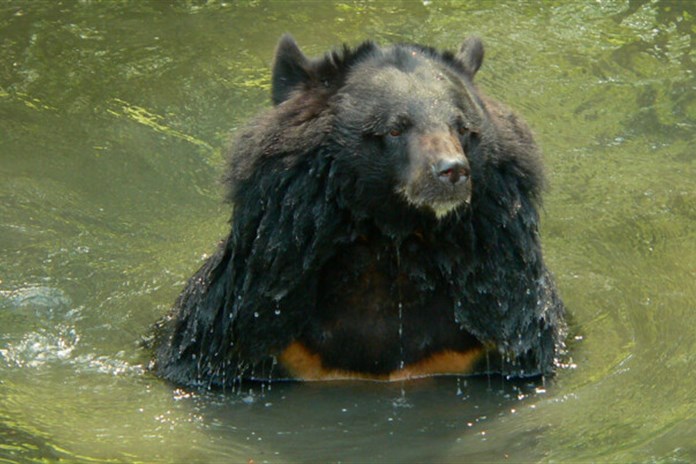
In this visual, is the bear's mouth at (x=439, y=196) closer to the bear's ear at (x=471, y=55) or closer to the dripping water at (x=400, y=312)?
the dripping water at (x=400, y=312)

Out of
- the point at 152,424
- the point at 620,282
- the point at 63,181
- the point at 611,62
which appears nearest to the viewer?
the point at 152,424

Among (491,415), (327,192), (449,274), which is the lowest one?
(491,415)

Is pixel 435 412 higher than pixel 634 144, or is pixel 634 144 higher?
pixel 634 144

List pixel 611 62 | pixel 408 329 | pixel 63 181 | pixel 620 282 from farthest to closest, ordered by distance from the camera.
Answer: pixel 611 62
pixel 63 181
pixel 620 282
pixel 408 329

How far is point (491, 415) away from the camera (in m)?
8.52

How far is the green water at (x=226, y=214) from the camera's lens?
816cm

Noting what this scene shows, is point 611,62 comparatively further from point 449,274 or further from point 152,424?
point 152,424

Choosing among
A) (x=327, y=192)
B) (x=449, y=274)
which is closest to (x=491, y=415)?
(x=449, y=274)

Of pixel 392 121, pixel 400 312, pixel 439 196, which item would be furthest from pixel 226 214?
pixel 439 196

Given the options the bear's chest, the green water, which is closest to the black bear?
the bear's chest

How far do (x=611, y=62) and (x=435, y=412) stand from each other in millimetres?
7142

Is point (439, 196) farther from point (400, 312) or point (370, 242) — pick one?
point (400, 312)

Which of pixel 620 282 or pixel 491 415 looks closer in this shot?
pixel 491 415

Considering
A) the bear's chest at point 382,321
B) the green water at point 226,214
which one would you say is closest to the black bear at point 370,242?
the bear's chest at point 382,321
